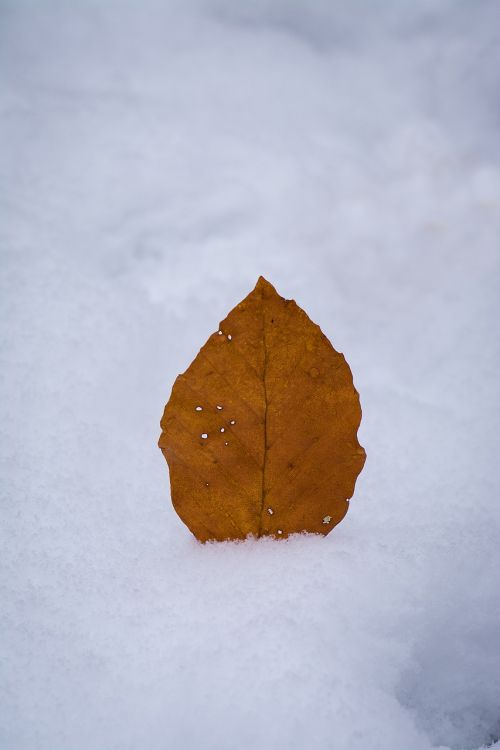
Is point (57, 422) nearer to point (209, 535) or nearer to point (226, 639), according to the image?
point (209, 535)

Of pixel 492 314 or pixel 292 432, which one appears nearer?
pixel 292 432

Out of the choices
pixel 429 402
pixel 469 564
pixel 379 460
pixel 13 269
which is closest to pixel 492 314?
pixel 429 402

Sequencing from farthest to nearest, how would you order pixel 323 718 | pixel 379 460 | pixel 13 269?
1. pixel 13 269
2. pixel 379 460
3. pixel 323 718

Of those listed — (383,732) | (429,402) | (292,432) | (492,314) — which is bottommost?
(383,732)

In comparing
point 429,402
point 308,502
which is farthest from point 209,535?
point 429,402

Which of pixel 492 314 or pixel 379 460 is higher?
pixel 492 314

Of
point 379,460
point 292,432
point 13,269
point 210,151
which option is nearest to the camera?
point 292,432
